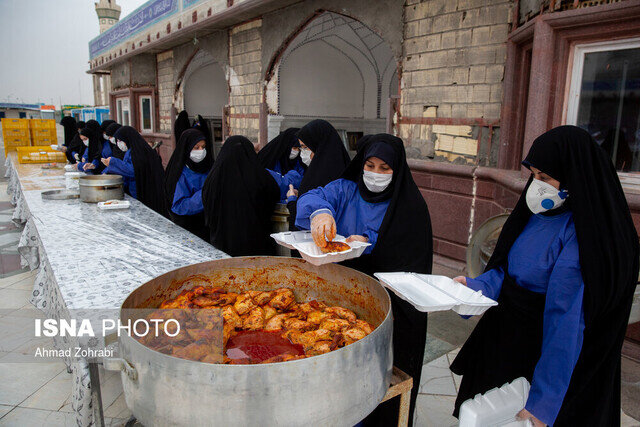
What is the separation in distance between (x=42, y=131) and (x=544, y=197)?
14.4m

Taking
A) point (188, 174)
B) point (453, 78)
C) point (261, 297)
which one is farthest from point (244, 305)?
point (453, 78)

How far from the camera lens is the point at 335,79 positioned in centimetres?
998

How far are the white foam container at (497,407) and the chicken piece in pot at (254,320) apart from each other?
791 mm

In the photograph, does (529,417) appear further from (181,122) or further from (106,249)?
(181,122)

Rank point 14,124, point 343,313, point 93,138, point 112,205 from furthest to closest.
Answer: point 14,124 < point 93,138 < point 112,205 < point 343,313

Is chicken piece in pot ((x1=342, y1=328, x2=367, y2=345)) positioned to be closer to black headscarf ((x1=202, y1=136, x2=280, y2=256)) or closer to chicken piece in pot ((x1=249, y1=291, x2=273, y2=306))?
chicken piece in pot ((x1=249, y1=291, x2=273, y2=306))

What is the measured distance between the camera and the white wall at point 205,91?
40.5 feet

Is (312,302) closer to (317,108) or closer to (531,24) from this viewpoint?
(531,24)

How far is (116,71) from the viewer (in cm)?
1373

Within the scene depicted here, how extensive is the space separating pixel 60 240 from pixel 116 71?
507 inches

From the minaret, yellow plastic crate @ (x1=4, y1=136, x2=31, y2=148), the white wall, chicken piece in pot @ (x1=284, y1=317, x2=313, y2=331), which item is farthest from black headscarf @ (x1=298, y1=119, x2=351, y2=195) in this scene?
the minaret

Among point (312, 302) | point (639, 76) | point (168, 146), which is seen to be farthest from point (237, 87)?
point (312, 302)

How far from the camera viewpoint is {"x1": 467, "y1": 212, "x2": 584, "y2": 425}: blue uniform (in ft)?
4.78

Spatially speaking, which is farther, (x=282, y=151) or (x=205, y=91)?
(x=205, y=91)
